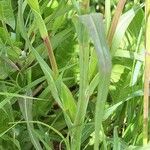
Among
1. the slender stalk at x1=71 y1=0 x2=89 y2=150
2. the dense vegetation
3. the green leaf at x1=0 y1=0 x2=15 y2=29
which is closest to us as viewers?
the slender stalk at x1=71 y1=0 x2=89 y2=150

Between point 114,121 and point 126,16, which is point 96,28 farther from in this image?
point 114,121

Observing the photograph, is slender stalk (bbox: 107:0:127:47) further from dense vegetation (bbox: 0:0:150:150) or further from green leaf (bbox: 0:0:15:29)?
green leaf (bbox: 0:0:15:29)

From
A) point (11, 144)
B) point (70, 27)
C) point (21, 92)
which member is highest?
point (70, 27)

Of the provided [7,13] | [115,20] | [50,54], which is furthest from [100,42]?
[7,13]

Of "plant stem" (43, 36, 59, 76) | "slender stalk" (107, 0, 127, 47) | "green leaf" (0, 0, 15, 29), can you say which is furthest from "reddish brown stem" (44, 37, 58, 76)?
"green leaf" (0, 0, 15, 29)

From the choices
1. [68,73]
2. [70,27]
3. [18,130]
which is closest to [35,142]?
[18,130]

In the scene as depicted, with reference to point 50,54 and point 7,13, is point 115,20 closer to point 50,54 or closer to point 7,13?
point 50,54

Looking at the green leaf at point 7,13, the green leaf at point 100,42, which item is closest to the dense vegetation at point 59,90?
the green leaf at point 7,13

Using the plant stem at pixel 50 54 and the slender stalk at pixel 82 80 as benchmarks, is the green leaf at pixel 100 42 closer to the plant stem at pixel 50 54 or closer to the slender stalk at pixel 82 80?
the slender stalk at pixel 82 80

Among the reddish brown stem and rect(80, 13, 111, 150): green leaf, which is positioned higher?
rect(80, 13, 111, 150): green leaf

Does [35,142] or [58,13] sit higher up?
[58,13]

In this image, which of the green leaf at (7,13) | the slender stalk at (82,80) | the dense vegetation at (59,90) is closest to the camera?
the slender stalk at (82,80)
